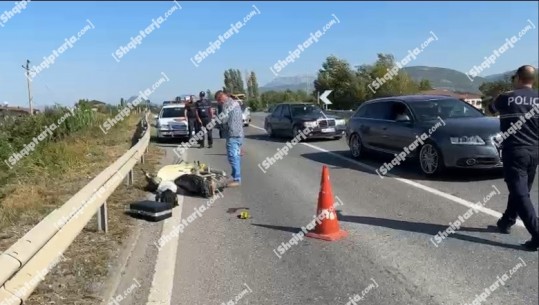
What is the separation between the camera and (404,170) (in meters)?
10.7

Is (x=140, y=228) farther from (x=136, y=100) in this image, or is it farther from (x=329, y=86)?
(x=329, y=86)

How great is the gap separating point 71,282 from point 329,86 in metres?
22.0

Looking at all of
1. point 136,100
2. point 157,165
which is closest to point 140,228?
point 157,165

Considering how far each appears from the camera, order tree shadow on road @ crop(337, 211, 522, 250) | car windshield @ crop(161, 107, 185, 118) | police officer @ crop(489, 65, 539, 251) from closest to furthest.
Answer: police officer @ crop(489, 65, 539, 251), tree shadow on road @ crop(337, 211, 522, 250), car windshield @ crop(161, 107, 185, 118)

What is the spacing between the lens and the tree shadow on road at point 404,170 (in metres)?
9.51

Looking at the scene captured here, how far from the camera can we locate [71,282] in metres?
4.41

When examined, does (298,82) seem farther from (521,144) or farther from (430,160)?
(521,144)

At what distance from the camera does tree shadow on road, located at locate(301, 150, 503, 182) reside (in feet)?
31.2

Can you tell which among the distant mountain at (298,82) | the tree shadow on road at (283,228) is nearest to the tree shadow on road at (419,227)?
the tree shadow on road at (283,228)

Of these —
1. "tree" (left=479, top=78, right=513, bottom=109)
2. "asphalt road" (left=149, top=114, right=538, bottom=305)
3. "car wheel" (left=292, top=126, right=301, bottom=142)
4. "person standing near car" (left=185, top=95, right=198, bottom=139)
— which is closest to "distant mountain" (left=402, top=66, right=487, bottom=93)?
"asphalt road" (left=149, top=114, right=538, bottom=305)

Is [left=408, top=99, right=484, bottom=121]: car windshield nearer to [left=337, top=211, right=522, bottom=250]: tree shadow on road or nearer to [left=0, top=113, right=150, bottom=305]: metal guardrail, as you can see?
[left=337, top=211, right=522, bottom=250]: tree shadow on road

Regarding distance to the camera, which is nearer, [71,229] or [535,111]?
[71,229]

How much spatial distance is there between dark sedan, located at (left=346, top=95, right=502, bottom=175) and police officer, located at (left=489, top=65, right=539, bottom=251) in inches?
141

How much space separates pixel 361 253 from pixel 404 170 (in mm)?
5773
